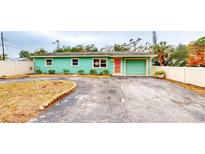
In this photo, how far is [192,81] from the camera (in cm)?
1397

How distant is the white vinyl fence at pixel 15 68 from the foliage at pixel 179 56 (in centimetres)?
2331

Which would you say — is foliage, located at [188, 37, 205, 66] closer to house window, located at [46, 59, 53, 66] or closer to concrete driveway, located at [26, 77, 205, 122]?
house window, located at [46, 59, 53, 66]

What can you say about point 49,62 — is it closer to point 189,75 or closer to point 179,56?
point 189,75

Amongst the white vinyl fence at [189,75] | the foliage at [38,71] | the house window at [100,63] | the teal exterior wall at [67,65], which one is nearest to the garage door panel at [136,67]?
the teal exterior wall at [67,65]

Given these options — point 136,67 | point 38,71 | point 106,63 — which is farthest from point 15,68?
point 136,67

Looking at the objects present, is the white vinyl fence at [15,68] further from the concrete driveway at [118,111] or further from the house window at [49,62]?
the concrete driveway at [118,111]

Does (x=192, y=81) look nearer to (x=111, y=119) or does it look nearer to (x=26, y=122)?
(x=111, y=119)

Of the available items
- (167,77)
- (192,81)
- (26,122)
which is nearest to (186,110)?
(26,122)

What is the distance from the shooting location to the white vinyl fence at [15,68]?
2055 cm

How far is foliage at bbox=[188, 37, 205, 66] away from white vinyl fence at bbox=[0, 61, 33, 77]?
22.7 m

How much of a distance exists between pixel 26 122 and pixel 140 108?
3.98 meters

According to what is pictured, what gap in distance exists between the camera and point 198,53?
27.1 meters

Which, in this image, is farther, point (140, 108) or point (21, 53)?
point (21, 53)

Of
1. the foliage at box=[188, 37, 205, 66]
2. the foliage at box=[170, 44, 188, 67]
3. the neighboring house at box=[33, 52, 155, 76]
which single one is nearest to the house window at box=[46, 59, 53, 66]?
the neighboring house at box=[33, 52, 155, 76]
